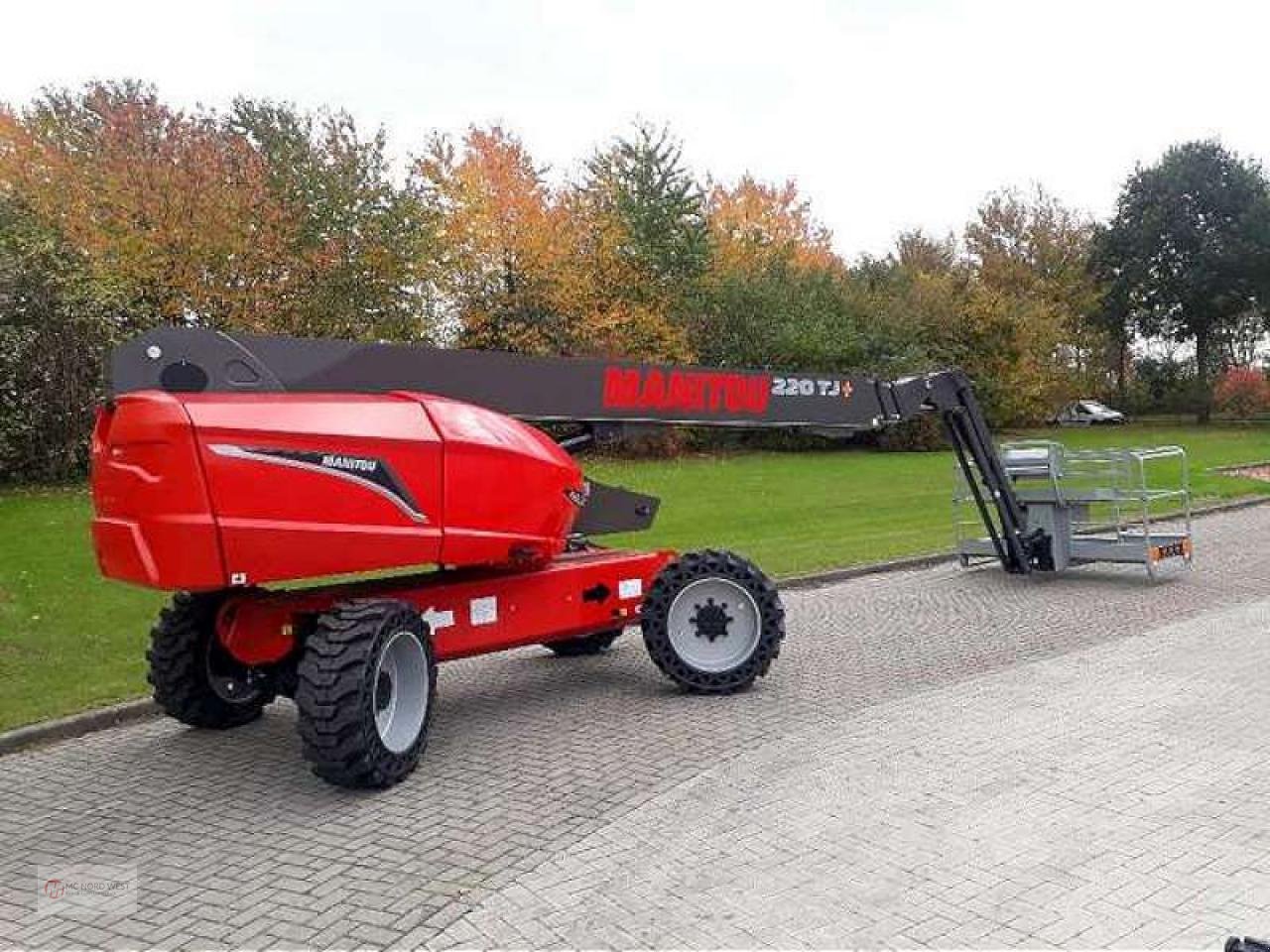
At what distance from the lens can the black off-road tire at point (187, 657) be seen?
687 centimetres

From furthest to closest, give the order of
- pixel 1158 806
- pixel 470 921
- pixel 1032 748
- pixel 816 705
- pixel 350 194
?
pixel 350 194, pixel 816 705, pixel 1032 748, pixel 1158 806, pixel 470 921

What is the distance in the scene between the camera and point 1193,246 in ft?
158

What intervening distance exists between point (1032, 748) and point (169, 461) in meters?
4.73

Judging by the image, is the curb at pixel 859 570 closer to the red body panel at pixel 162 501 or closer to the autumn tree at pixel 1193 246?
the red body panel at pixel 162 501

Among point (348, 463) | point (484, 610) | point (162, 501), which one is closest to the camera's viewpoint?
point (162, 501)

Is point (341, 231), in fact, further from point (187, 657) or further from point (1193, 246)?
point (1193, 246)

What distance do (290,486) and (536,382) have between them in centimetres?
215

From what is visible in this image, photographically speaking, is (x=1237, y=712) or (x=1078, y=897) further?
(x=1237, y=712)

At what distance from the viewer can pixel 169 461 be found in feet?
18.3

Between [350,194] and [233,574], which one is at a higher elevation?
[350,194]

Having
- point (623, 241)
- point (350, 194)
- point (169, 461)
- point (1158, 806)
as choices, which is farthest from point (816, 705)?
point (623, 241)

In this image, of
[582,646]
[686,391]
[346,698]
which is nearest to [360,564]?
[346,698]

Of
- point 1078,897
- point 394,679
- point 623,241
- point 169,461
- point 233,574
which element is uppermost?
point 623,241

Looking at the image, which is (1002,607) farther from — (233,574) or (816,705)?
(233,574)
